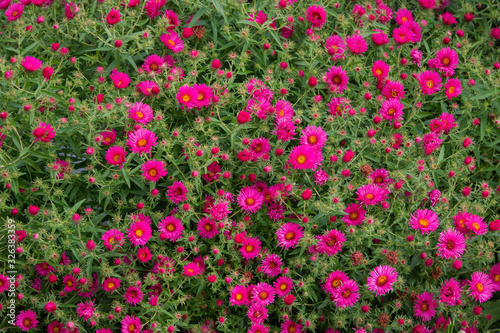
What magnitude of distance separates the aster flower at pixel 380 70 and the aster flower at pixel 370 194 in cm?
82

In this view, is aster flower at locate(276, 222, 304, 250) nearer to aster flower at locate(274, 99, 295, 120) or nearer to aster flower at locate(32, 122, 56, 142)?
aster flower at locate(274, 99, 295, 120)

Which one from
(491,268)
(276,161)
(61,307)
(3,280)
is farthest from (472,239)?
(3,280)

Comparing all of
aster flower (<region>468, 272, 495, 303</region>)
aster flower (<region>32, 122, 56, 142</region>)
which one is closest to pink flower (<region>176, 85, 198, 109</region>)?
aster flower (<region>32, 122, 56, 142</region>)

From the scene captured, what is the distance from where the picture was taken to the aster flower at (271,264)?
2648 millimetres

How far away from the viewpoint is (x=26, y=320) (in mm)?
2547

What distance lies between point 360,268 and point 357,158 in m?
0.67

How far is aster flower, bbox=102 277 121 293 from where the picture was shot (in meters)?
2.48

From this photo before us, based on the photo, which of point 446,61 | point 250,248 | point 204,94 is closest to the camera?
point 250,248

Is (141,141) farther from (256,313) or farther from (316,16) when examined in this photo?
(316,16)

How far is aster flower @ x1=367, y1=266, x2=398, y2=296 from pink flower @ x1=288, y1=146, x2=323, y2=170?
68 cm

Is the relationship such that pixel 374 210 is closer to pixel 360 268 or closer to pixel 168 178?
pixel 360 268

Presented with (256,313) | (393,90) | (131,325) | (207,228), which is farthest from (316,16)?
(131,325)

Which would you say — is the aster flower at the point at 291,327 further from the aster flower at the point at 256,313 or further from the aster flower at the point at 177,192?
the aster flower at the point at 177,192

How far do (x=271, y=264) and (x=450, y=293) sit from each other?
3.36ft
